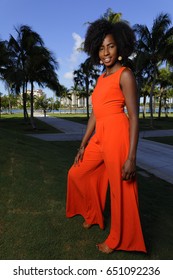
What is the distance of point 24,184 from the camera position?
4.42 m

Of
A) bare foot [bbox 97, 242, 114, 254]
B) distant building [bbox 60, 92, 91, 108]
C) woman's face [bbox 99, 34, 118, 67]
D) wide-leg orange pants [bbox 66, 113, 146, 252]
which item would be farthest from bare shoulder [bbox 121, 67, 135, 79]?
distant building [bbox 60, 92, 91, 108]

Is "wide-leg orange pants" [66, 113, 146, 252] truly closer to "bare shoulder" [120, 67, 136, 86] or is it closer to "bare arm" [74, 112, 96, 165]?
"bare arm" [74, 112, 96, 165]

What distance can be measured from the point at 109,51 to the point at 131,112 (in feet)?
1.95

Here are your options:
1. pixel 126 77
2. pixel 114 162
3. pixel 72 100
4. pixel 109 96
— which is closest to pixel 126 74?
pixel 126 77

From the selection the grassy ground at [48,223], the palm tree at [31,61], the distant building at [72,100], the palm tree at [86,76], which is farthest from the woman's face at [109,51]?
the distant building at [72,100]

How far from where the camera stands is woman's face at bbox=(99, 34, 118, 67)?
100 inches

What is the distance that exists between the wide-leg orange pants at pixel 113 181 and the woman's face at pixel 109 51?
49cm

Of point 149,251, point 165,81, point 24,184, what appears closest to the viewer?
point 149,251

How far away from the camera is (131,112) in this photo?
8.02 ft

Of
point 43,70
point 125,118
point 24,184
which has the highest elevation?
point 43,70

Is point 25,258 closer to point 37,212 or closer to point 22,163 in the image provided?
point 37,212

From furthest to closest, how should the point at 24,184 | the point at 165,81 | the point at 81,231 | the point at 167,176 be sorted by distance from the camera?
the point at 165,81
the point at 167,176
the point at 24,184
the point at 81,231
